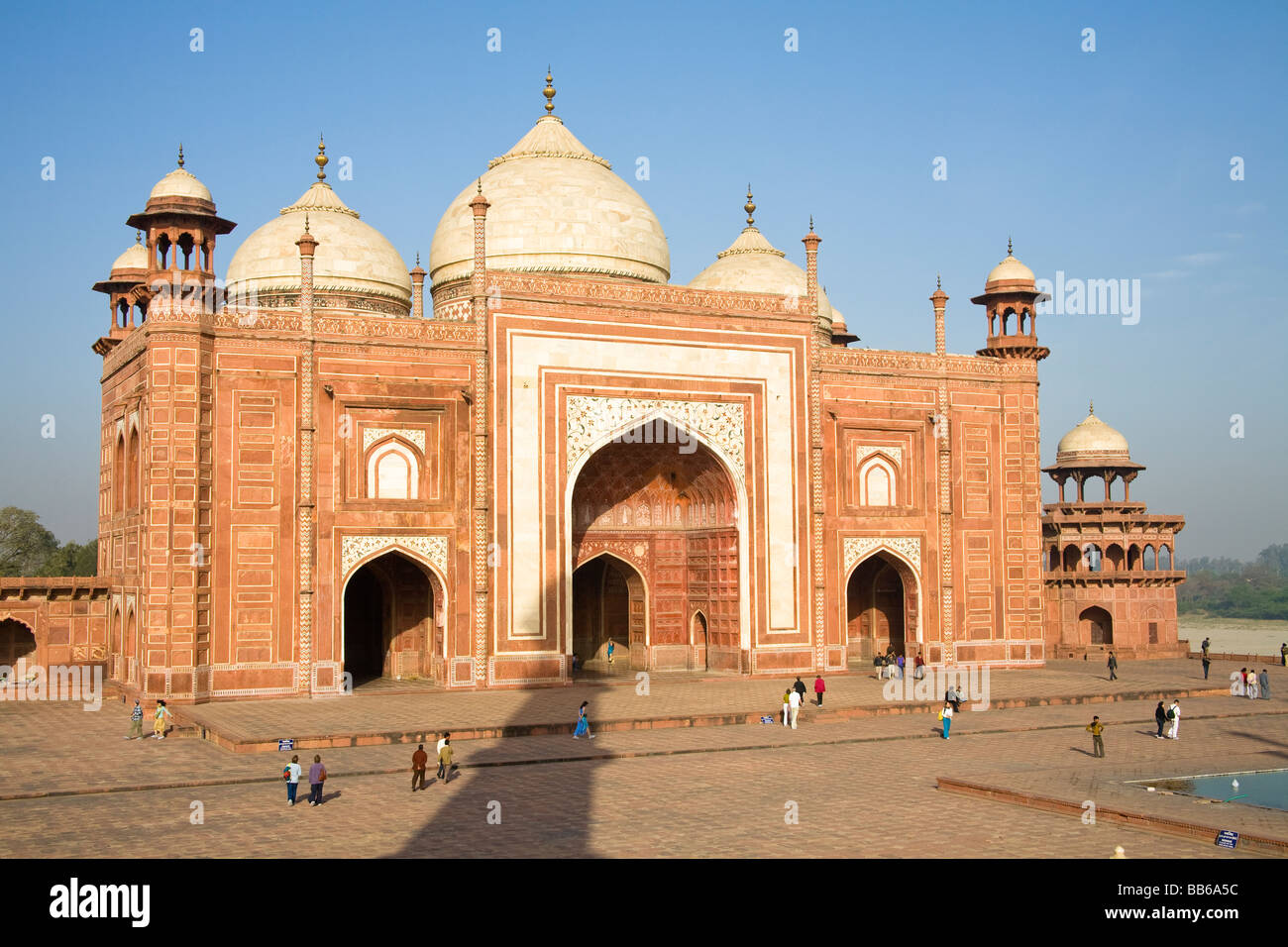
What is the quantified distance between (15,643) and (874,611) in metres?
17.6

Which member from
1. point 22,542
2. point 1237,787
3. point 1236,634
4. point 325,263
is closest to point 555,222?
point 325,263

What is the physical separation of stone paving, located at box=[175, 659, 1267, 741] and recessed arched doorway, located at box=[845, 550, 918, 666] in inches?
125

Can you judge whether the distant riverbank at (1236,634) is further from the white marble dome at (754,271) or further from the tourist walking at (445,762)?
the tourist walking at (445,762)

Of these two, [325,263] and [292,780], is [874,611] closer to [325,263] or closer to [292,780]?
[325,263]

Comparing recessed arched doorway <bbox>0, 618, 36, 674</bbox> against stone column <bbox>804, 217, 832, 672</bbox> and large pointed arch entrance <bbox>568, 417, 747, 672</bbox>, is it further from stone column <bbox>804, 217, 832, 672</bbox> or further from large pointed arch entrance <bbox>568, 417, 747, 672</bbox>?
stone column <bbox>804, 217, 832, 672</bbox>

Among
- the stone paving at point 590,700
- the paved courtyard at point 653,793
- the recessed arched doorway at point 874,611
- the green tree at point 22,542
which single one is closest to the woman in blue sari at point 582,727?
the paved courtyard at point 653,793

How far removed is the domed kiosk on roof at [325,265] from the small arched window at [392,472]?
4726mm

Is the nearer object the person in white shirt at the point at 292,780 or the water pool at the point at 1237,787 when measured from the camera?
the person in white shirt at the point at 292,780

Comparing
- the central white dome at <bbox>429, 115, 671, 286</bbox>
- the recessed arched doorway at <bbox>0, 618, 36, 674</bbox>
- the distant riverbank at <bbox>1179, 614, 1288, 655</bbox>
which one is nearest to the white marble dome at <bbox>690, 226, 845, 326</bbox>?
the central white dome at <bbox>429, 115, 671, 286</bbox>

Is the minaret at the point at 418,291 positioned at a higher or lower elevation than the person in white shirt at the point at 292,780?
higher

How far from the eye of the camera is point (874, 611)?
1108 inches

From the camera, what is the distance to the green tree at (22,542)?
4244cm
